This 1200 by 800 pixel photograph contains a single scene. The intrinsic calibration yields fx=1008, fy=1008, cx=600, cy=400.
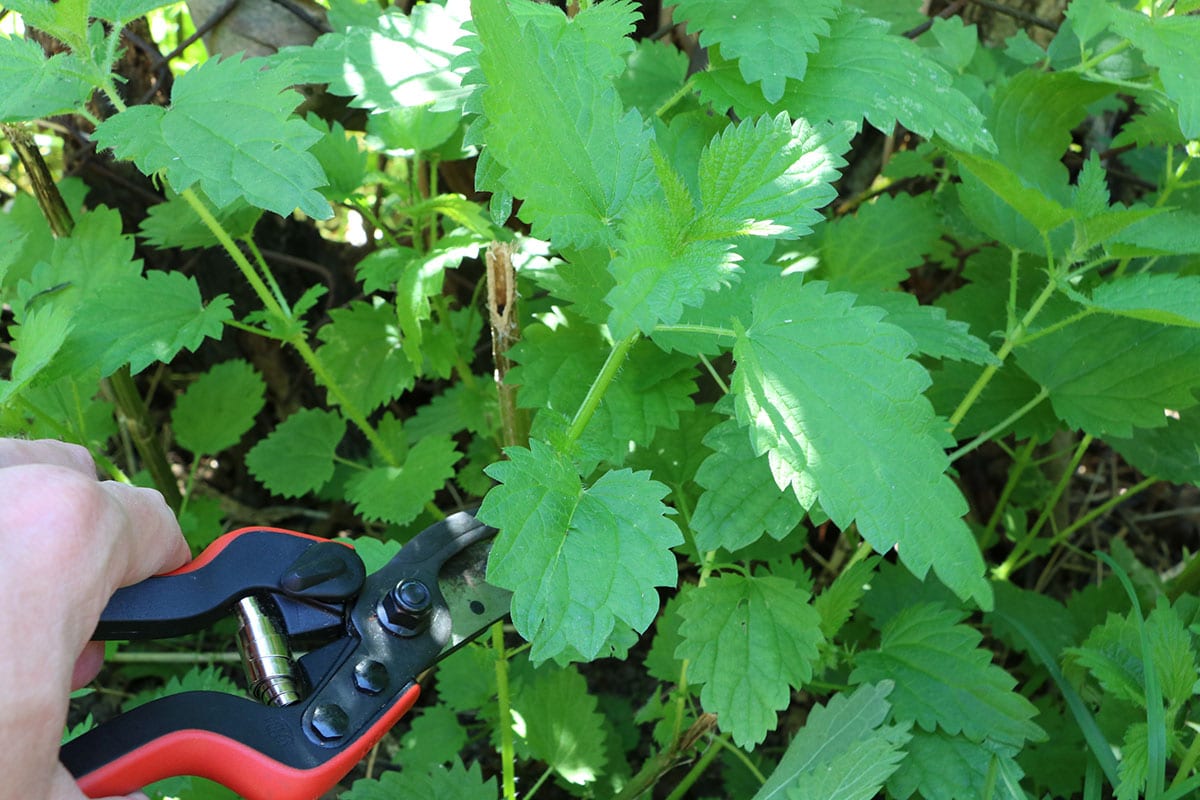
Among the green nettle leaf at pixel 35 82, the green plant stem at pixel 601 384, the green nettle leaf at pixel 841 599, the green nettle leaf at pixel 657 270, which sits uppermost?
the green nettle leaf at pixel 35 82

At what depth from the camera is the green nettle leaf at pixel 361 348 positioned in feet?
6.22

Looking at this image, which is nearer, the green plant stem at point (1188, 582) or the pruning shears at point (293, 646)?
the pruning shears at point (293, 646)

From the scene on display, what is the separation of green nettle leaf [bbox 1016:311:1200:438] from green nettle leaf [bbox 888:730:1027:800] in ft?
1.75

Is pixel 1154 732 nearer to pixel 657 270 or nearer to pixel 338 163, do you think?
pixel 657 270

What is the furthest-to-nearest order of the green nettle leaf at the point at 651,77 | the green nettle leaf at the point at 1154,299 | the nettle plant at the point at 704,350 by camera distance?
the green nettle leaf at the point at 651,77, the green nettle leaf at the point at 1154,299, the nettle plant at the point at 704,350

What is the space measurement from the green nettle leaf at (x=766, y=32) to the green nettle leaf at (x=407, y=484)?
2.67 feet

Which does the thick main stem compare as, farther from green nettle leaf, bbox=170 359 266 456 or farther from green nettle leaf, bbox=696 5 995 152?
green nettle leaf, bbox=170 359 266 456

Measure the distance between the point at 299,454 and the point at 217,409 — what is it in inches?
8.7

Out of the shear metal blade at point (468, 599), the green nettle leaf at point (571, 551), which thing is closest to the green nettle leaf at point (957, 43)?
the green nettle leaf at point (571, 551)

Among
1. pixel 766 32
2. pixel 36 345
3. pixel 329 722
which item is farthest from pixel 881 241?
pixel 36 345

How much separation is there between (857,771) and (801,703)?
2.77 ft

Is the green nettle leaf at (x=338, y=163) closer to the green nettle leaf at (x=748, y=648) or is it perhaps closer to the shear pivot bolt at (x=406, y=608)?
the shear pivot bolt at (x=406, y=608)

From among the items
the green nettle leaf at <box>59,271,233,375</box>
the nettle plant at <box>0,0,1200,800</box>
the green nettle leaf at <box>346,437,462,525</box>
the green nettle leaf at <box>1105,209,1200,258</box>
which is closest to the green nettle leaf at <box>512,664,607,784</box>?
the nettle plant at <box>0,0,1200,800</box>

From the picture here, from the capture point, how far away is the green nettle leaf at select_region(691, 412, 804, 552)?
1307 mm
